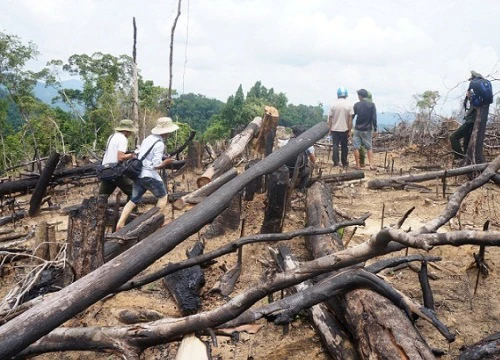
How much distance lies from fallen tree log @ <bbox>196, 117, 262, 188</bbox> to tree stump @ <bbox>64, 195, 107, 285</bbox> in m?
2.65

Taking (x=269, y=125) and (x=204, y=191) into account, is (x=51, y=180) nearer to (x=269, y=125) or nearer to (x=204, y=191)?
(x=204, y=191)

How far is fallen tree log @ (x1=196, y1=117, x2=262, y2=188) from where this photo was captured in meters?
6.25

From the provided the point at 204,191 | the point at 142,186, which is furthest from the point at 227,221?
the point at 142,186

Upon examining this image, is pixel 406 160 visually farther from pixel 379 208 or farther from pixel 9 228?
pixel 9 228

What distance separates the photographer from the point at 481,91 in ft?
22.6

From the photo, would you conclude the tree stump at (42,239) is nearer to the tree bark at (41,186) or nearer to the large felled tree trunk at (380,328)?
the tree bark at (41,186)

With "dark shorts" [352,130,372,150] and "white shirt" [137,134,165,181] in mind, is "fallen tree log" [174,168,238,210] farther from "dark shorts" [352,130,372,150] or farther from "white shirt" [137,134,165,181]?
"dark shorts" [352,130,372,150]

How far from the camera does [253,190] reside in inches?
247

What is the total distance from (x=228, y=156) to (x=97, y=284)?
4725 mm

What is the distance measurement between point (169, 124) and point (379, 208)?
364cm

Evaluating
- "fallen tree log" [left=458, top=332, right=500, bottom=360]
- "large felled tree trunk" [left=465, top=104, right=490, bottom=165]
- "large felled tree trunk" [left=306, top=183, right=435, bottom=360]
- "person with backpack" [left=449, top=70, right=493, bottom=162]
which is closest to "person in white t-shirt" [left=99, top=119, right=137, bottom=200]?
"large felled tree trunk" [left=306, top=183, right=435, bottom=360]

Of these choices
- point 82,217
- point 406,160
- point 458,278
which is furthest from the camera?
point 406,160

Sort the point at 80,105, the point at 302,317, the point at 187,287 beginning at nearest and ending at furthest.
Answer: the point at 302,317
the point at 187,287
the point at 80,105

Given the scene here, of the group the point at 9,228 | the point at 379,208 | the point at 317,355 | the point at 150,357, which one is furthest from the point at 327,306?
the point at 9,228
